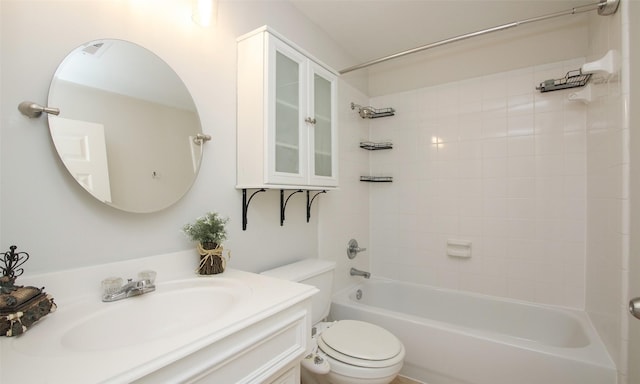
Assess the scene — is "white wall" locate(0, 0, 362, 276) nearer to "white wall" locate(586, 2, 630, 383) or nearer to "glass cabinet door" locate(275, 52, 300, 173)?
"glass cabinet door" locate(275, 52, 300, 173)

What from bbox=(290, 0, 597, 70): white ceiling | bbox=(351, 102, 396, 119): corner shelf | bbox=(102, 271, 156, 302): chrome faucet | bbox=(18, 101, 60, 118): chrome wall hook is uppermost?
bbox=(290, 0, 597, 70): white ceiling

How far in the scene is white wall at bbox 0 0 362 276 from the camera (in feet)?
2.64

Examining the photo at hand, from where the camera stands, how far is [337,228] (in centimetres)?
221

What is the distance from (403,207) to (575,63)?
1515 millimetres

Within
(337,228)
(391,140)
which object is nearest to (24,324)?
(337,228)

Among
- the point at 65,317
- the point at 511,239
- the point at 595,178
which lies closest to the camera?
the point at 65,317

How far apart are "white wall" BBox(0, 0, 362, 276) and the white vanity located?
9 centimetres

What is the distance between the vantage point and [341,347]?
1397 mm

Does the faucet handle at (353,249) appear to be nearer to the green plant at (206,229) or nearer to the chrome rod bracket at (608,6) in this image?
the green plant at (206,229)

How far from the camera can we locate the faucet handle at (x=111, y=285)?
91 cm

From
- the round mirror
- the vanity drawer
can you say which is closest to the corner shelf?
the round mirror

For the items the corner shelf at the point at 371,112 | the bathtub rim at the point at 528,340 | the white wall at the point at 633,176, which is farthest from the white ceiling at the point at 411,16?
the bathtub rim at the point at 528,340

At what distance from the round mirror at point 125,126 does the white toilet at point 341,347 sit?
27.5 inches

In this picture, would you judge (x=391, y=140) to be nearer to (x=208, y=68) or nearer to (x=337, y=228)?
(x=337, y=228)
